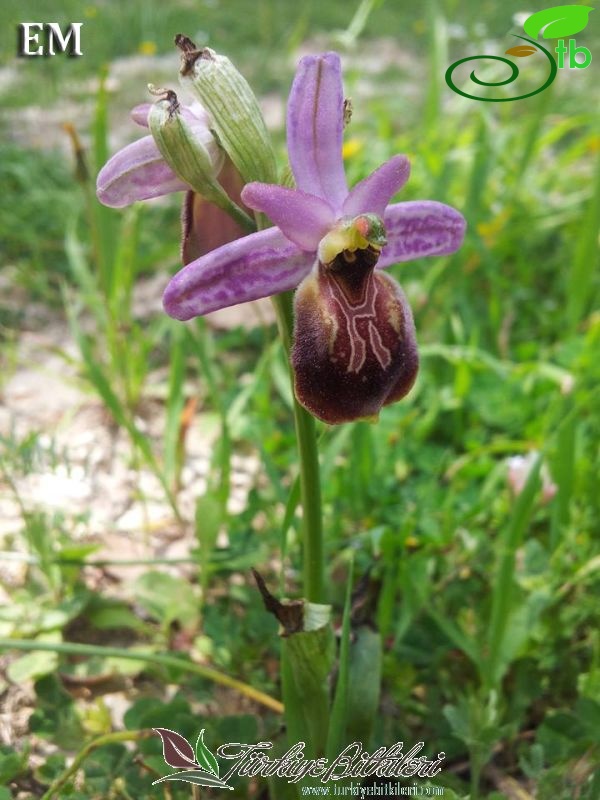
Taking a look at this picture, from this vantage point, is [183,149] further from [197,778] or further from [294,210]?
[197,778]

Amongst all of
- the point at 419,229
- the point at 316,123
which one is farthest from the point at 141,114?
the point at 419,229

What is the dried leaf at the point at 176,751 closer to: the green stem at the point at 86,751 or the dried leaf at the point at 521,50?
the green stem at the point at 86,751

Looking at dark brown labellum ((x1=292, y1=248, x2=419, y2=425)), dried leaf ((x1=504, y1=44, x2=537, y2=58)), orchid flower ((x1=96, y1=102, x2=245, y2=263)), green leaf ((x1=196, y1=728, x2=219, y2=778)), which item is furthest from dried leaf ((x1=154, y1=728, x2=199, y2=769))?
dried leaf ((x1=504, y1=44, x2=537, y2=58))

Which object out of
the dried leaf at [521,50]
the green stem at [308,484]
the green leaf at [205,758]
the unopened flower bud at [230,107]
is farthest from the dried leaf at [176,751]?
the dried leaf at [521,50]

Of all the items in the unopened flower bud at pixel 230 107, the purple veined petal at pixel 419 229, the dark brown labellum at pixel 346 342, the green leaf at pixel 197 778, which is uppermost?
the unopened flower bud at pixel 230 107

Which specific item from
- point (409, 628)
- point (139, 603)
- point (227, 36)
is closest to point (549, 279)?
point (409, 628)
